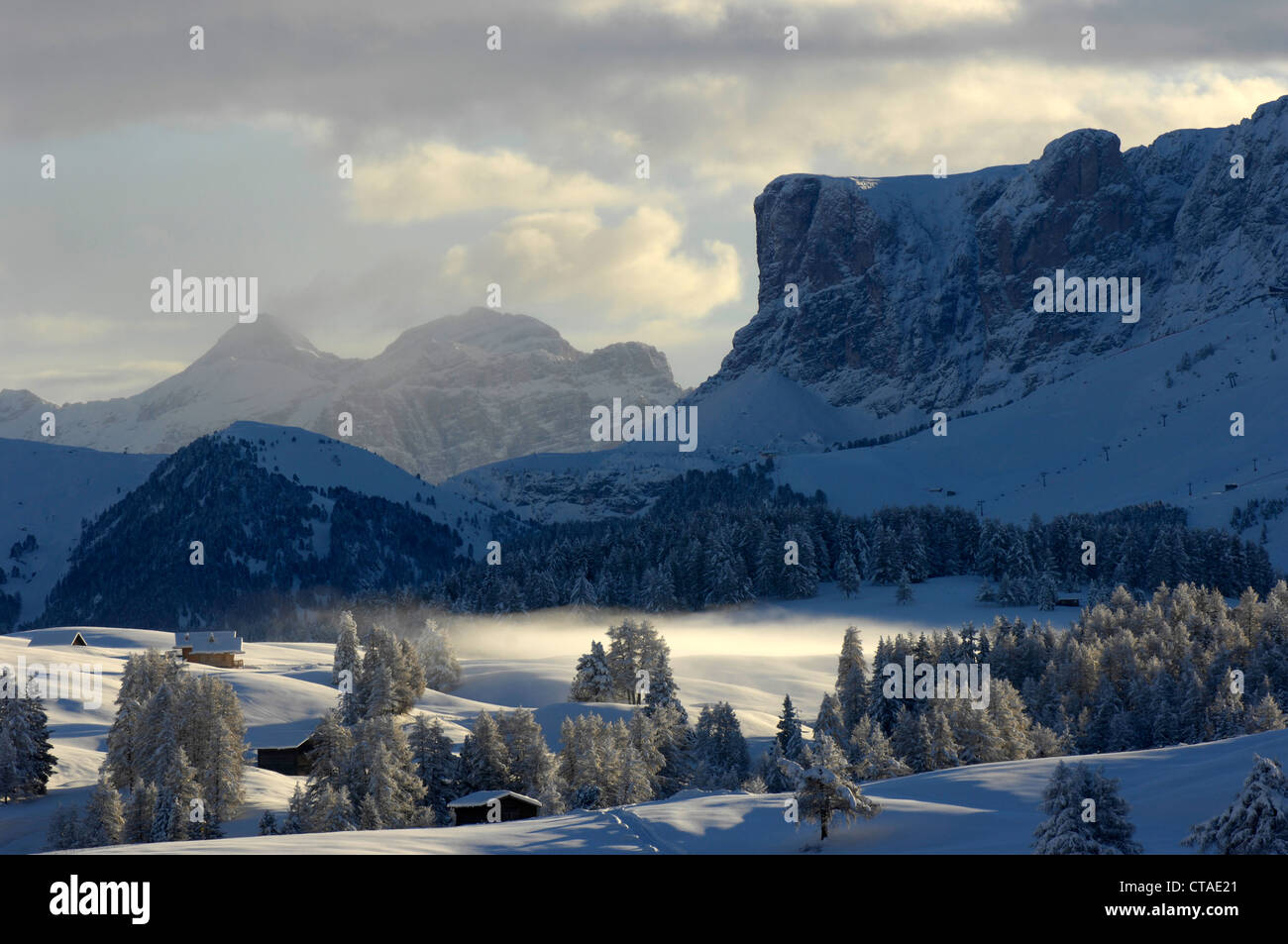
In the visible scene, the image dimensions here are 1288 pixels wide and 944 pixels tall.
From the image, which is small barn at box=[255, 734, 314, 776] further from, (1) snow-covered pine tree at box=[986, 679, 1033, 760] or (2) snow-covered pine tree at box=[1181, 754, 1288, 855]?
(2) snow-covered pine tree at box=[1181, 754, 1288, 855]

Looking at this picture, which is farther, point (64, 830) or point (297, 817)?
point (64, 830)

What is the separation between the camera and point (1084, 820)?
41.9m

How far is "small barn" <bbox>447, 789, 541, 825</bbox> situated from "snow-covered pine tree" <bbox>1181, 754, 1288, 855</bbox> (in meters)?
36.0

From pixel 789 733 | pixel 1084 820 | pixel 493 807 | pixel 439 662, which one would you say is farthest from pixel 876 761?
pixel 439 662

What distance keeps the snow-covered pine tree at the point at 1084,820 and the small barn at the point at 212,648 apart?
10766 centimetres

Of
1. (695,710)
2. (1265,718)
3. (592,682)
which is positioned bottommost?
(695,710)

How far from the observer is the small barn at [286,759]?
3713 inches

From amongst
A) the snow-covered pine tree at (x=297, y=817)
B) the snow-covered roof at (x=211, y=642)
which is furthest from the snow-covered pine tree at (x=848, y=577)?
the snow-covered pine tree at (x=297, y=817)

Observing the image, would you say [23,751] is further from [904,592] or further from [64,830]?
[904,592]

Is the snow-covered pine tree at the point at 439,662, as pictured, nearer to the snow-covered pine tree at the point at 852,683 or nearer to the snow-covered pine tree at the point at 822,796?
the snow-covered pine tree at the point at 852,683

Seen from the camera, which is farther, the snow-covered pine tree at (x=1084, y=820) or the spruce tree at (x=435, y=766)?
the spruce tree at (x=435, y=766)

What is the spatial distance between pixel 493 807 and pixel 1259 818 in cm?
3799
